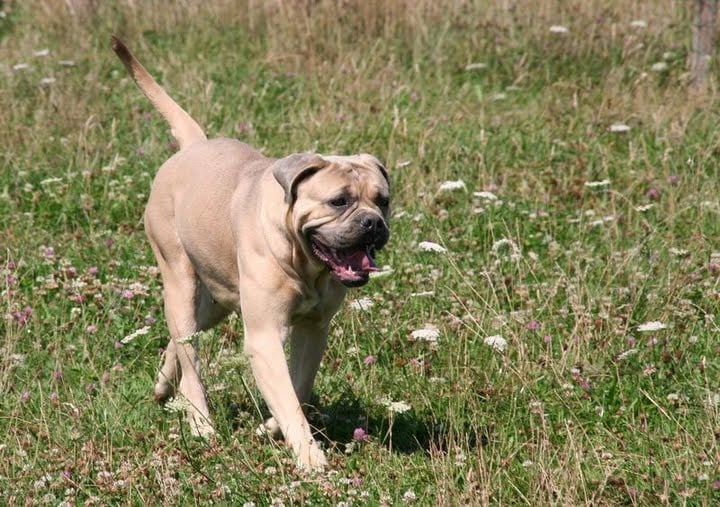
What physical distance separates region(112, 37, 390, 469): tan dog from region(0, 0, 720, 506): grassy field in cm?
19

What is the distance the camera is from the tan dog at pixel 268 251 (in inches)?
192

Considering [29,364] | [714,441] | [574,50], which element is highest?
[714,441]

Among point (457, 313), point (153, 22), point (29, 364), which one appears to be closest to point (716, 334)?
point (457, 313)

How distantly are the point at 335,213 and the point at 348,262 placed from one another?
0.21m

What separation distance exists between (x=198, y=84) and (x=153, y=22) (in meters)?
2.01

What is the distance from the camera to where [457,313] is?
6.26m

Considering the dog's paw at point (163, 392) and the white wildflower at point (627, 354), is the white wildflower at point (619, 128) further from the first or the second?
the dog's paw at point (163, 392)

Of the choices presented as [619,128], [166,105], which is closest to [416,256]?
[166,105]

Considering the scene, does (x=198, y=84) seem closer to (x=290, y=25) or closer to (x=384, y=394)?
(x=290, y=25)

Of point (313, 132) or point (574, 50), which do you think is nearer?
point (313, 132)

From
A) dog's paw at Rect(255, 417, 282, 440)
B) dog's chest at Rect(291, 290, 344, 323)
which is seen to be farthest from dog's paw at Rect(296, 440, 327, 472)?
dog's chest at Rect(291, 290, 344, 323)

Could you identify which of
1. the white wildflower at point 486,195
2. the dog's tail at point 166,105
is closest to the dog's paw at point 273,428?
the dog's tail at point 166,105

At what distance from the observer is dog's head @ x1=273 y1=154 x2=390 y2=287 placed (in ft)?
15.9

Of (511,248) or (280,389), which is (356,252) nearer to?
(280,389)
